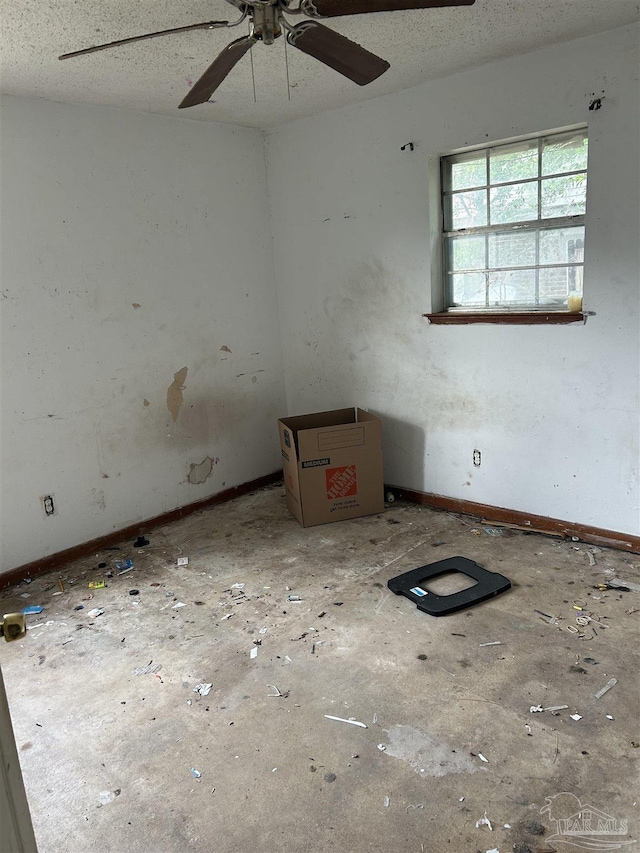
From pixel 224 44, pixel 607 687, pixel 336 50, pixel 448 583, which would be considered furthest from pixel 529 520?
pixel 224 44

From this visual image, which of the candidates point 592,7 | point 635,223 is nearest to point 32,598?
point 635,223

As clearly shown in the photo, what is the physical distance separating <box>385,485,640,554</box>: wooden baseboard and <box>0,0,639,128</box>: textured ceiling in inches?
95.9

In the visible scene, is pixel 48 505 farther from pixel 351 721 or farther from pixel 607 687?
pixel 607 687

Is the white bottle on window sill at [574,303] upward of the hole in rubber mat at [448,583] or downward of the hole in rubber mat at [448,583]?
upward

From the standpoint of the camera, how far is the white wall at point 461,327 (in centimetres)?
296

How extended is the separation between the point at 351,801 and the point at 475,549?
Answer: 69.3 inches

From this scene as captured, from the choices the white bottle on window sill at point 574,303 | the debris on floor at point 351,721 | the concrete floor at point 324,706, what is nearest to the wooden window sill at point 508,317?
the white bottle on window sill at point 574,303

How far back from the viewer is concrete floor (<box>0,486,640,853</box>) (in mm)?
1756

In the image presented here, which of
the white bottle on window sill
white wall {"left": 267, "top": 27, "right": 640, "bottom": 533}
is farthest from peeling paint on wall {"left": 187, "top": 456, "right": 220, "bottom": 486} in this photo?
the white bottle on window sill

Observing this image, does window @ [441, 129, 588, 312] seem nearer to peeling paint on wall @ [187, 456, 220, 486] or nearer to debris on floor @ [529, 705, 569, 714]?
peeling paint on wall @ [187, 456, 220, 486]

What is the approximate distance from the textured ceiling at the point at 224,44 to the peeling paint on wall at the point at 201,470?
222 centimetres

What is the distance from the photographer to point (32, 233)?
3.22 metres

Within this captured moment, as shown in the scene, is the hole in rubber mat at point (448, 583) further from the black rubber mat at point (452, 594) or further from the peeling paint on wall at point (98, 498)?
the peeling paint on wall at point (98, 498)
